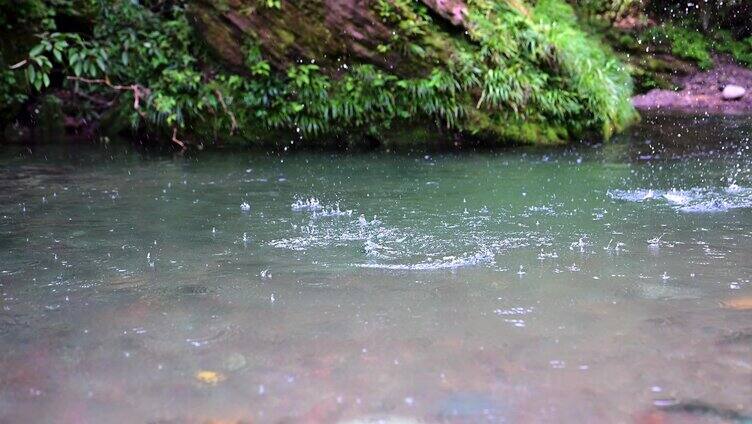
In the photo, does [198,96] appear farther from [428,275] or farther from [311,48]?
[428,275]

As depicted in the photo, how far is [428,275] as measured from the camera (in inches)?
150

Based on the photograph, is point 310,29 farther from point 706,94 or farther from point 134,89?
point 706,94

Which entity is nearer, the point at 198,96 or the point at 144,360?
the point at 144,360

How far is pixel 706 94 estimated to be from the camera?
45.3ft

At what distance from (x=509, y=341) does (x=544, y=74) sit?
7.56 metres

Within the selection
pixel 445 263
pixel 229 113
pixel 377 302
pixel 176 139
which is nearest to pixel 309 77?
pixel 229 113

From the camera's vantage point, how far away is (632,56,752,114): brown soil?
504 inches

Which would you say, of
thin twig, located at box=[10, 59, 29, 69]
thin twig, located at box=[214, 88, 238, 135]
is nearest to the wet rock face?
thin twig, located at box=[214, 88, 238, 135]

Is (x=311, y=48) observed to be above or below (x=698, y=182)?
above

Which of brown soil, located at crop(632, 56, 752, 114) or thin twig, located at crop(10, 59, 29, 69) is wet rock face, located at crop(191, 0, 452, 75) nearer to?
thin twig, located at crop(10, 59, 29, 69)

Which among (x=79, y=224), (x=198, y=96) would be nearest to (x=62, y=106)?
(x=198, y=96)

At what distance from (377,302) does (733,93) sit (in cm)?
1268

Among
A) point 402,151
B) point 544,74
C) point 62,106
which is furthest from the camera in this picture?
point 62,106

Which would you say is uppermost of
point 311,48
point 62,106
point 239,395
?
point 311,48
